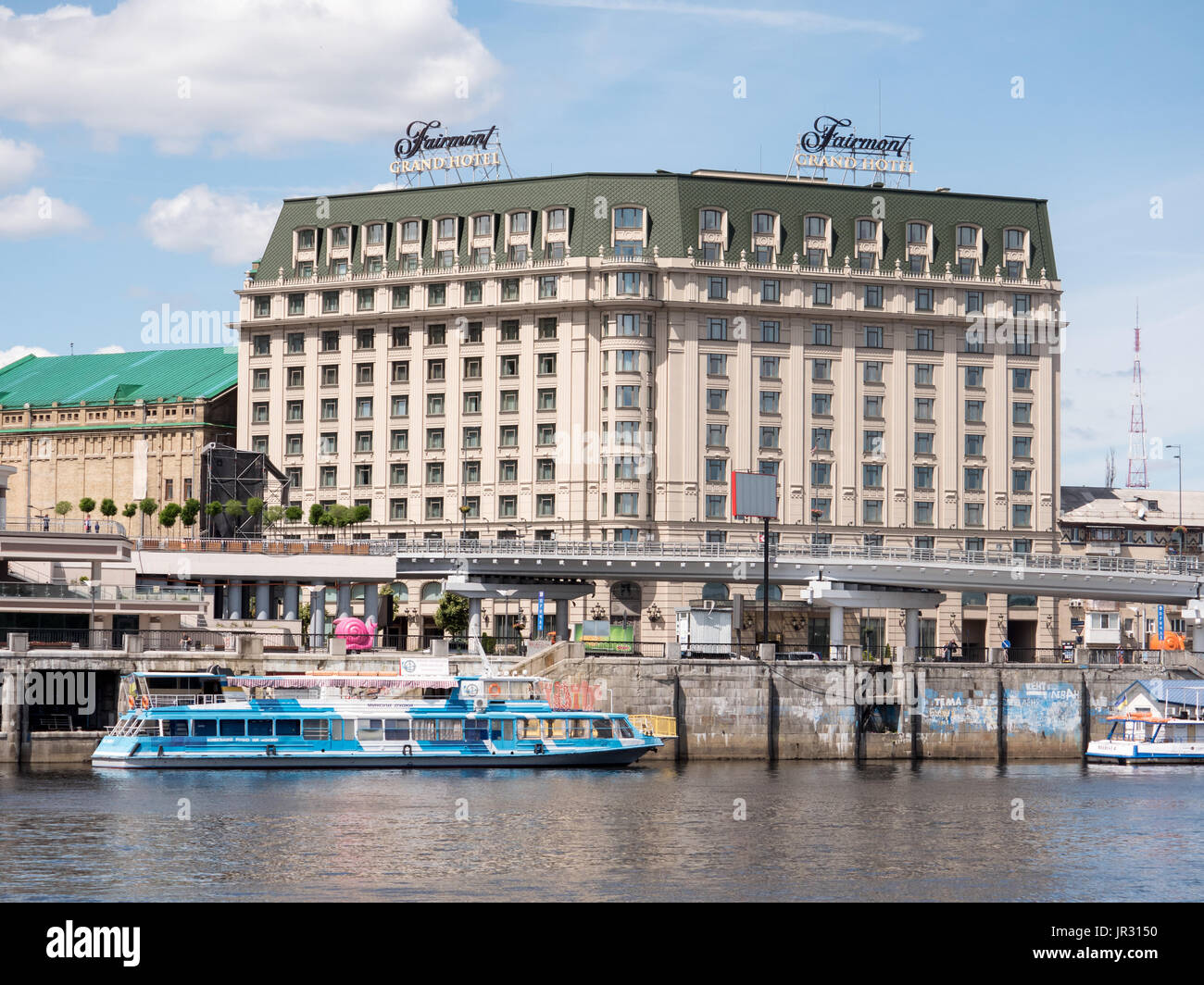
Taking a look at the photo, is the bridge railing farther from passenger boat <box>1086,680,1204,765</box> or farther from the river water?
the river water

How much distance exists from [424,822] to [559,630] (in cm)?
5921

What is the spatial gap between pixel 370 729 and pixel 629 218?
78899mm

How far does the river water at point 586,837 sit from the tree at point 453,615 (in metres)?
55.6

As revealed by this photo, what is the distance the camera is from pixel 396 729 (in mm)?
83438

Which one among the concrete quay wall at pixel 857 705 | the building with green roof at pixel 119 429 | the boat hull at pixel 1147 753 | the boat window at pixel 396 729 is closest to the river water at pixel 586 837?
the boat window at pixel 396 729

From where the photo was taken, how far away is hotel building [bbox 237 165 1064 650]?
14938 cm

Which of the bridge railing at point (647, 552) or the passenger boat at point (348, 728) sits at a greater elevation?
the bridge railing at point (647, 552)

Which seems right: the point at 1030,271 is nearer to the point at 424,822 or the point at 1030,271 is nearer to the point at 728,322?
the point at 728,322

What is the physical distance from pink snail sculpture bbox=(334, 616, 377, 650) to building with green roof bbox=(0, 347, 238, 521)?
60.9 m

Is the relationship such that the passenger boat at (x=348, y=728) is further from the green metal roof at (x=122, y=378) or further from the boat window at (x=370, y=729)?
the green metal roof at (x=122, y=378)

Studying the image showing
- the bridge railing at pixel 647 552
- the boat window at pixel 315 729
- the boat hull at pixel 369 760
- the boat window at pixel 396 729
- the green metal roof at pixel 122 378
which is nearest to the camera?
the boat hull at pixel 369 760

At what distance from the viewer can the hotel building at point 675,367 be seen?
149375 millimetres

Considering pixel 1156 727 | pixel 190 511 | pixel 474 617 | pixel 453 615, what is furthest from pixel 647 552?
pixel 190 511

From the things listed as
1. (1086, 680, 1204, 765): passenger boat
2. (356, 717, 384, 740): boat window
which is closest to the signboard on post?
(1086, 680, 1204, 765): passenger boat
